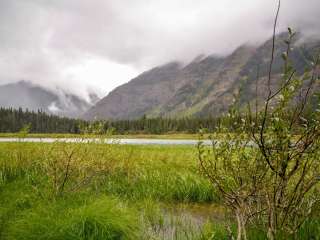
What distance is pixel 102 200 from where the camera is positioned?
9.06m

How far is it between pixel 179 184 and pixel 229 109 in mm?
8620

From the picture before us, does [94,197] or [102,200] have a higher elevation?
[102,200]

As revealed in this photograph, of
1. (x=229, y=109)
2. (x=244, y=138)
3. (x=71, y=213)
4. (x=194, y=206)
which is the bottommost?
(x=194, y=206)

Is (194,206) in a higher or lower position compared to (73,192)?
lower

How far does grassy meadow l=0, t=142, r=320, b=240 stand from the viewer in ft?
24.5

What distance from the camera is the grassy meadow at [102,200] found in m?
7.47

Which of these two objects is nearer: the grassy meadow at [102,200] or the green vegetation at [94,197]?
the grassy meadow at [102,200]

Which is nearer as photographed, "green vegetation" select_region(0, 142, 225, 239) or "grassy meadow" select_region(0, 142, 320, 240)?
"grassy meadow" select_region(0, 142, 320, 240)

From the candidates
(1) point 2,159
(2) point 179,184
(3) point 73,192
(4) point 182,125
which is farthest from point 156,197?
(4) point 182,125

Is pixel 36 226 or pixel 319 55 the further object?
pixel 36 226

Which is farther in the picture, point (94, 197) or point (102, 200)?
point (94, 197)

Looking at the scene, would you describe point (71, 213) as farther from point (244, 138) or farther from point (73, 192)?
point (244, 138)

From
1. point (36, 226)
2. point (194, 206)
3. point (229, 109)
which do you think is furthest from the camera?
point (194, 206)

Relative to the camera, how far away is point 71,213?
8055 millimetres
